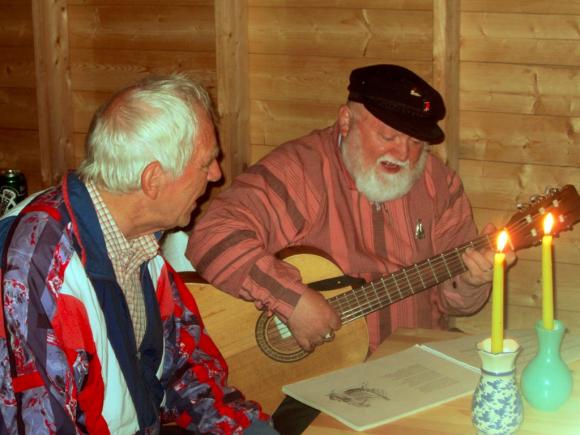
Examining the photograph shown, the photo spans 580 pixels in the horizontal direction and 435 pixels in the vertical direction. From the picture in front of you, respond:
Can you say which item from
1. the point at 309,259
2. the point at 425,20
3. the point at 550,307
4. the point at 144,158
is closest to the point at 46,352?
the point at 144,158

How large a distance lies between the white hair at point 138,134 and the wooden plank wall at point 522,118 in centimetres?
167

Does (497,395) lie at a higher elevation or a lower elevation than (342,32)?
lower

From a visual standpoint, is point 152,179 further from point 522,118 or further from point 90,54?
point 90,54

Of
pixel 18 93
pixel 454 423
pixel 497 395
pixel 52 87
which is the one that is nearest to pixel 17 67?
pixel 18 93

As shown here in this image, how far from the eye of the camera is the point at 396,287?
8.45 ft

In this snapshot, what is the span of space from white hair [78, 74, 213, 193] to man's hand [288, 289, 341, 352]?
69 cm

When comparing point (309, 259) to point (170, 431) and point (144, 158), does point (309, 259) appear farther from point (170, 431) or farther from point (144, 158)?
point (144, 158)

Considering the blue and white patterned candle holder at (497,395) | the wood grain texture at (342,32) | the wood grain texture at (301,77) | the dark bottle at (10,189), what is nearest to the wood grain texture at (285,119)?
the wood grain texture at (301,77)

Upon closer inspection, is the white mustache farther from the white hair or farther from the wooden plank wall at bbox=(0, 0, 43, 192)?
the wooden plank wall at bbox=(0, 0, 43, 192)

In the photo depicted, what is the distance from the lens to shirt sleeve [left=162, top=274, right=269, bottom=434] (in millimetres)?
1931

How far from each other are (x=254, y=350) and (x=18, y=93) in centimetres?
216

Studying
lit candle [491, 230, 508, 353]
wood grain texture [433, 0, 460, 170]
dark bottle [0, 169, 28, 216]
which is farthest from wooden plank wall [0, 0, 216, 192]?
lit candle [491, 230, 508, 353]

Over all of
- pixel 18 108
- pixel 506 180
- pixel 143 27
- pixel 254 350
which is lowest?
pixel 254 350

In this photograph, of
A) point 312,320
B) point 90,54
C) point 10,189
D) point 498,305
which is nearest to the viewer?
point 498,305
